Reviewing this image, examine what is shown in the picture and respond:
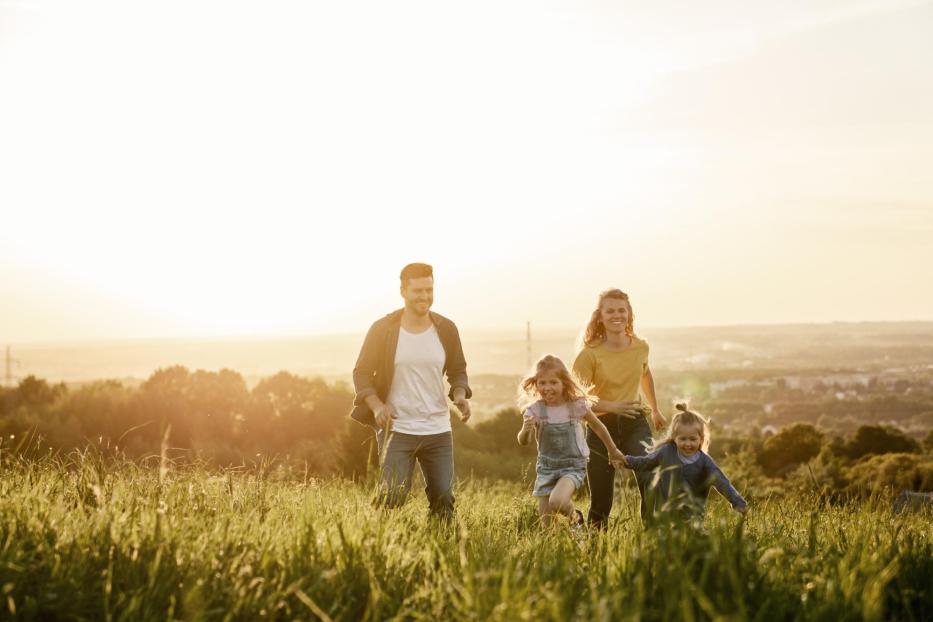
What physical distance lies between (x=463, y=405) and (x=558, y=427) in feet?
2.72

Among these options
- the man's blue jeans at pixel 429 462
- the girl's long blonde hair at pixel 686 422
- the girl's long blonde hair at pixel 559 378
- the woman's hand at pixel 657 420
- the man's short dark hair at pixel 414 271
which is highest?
the man's short dark hair at pixel 414 271

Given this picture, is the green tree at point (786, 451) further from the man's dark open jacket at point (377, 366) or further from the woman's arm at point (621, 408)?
the man's dark open jacket at point (377, 366)

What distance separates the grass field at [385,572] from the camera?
11.3 ft

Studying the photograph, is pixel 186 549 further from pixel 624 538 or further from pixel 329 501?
pixel 624 538

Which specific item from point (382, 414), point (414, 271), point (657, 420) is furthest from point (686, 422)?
point (414, 271)

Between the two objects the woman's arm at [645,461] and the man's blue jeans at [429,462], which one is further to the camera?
the man's blue jeans at [429,462]

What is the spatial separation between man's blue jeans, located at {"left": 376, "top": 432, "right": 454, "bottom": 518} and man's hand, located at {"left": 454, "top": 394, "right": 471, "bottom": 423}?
0.85ft

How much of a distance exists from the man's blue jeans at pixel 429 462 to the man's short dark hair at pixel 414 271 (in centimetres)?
125

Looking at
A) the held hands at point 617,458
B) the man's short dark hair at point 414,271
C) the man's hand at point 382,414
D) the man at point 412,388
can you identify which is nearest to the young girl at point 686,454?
the held hands at point 617,458

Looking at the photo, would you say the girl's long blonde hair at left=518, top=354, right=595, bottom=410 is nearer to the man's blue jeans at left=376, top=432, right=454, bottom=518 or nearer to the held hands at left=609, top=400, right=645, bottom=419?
the held hands at left=609, top=400, right=645, bottom=419

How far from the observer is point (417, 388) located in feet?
22.8

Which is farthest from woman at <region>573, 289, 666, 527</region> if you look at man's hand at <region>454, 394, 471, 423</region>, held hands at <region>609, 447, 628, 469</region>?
man's hand at <region>454, 394, 471, 423</region>

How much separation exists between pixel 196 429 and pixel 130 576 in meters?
34.2

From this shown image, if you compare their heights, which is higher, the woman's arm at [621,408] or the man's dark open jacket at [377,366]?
the man's dark open jacket at [377,366]
